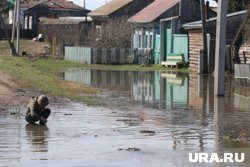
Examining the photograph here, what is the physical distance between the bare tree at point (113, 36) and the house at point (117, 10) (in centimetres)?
1033

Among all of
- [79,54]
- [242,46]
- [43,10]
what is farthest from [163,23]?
[43,10]

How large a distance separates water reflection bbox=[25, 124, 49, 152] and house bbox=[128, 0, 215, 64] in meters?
27.3

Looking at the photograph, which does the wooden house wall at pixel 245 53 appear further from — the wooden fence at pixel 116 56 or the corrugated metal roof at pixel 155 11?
the corrugated metal roof at pixel 155 11

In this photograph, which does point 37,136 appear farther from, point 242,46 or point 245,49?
point 242,46

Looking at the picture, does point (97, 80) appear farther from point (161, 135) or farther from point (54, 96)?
point (161, 135)

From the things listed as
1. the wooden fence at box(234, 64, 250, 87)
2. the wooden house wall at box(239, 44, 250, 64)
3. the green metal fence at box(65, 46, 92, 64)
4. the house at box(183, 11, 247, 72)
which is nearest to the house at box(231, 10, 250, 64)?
the wooden house wall at box(239, 44, 250, 64)

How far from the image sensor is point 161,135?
14.5 m

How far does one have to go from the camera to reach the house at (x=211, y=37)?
120ft

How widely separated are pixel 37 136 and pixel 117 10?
174 feet

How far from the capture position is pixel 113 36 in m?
51.7

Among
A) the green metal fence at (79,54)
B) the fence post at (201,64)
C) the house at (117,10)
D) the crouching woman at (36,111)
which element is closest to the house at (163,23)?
the green metal fence at (79,54)

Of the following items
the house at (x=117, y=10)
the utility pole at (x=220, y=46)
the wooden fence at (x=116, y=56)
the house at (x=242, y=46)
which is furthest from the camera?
the house at (x=117, y=10)

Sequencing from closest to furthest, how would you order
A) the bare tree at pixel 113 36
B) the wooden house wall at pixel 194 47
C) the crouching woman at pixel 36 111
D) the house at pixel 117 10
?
the crouching woman at pixel 36 111 → the wooden house wall at pixel 194 47 → the bare tree at pixel 113 36 → the house at pixel 117 10

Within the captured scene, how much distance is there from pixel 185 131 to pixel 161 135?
0.90m
